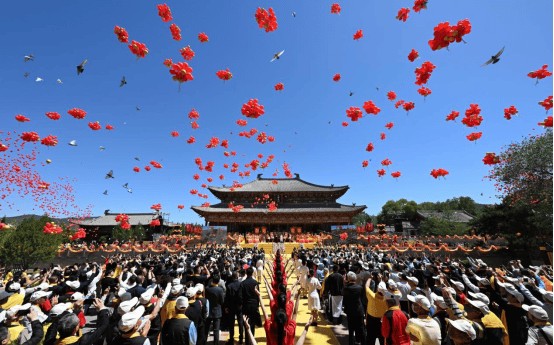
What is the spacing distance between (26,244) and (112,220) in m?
31.1

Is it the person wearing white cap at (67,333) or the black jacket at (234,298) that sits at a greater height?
the person wearing white cap at (67,333)

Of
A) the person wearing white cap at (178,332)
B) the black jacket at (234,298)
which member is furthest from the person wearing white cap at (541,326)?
the black jacket at (234,298)

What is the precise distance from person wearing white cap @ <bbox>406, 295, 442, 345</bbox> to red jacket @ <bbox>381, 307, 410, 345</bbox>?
388 millimetres

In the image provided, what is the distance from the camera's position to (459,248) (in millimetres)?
23062

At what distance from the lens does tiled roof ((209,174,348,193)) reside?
41656 mm

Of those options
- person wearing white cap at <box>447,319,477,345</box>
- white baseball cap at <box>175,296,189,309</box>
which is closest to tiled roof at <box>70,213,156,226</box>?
white baseball cap at <box>175,296,189,309</box>

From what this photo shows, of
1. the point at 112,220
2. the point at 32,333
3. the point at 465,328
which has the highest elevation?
the point at 465,328

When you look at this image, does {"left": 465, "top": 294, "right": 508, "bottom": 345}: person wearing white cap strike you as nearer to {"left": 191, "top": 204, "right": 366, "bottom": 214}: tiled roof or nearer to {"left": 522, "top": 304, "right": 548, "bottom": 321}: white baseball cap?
{"left": 522, "top": 304, "right": 548, "bottom": 321}: white baseball cap

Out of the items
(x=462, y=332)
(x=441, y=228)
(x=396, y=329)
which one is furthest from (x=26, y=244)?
(x=441, y=228)

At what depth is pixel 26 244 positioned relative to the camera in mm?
17531

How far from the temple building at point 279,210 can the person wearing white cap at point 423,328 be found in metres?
32.5

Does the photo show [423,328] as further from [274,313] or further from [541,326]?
[274,313]

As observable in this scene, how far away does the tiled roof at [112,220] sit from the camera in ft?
143

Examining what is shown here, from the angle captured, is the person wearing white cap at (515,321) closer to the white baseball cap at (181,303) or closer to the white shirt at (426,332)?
the white shirt at (426,332)
